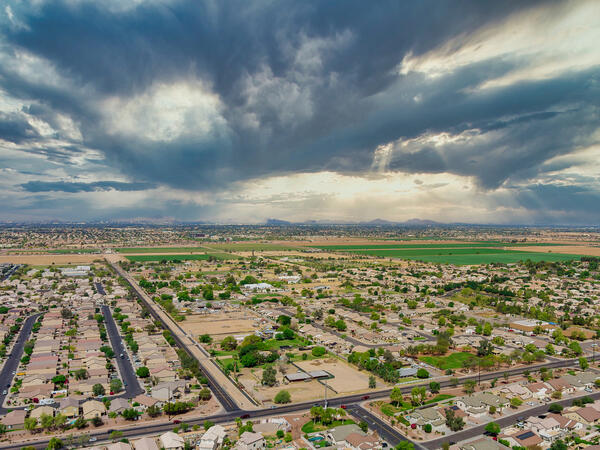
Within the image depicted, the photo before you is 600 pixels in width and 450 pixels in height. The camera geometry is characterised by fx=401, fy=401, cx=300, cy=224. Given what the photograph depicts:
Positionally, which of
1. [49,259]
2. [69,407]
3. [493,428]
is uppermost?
[49,259]

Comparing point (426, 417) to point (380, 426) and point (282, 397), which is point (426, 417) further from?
point (282, 397)

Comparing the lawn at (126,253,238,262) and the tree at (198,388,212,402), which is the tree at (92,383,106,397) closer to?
the tree at (198,388,212,402)

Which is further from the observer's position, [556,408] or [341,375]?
[341,375]

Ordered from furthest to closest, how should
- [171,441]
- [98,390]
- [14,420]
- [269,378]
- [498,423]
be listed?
[269,378] < [98,390] < [498,423] < [14,420] < [171,441]

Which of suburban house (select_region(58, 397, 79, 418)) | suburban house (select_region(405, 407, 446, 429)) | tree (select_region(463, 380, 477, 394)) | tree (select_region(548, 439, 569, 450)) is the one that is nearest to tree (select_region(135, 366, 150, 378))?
suburban house (select_region(58, 397, 79, 418))

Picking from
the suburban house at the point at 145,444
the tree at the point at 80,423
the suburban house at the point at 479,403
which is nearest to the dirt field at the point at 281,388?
the suburban house at the point at 145,444

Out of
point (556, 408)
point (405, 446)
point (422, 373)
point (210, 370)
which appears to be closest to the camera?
point (405, 446)

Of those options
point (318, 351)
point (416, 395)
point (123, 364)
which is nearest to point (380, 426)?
point (416, 395)
